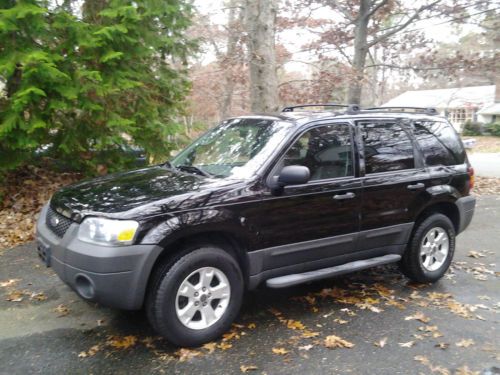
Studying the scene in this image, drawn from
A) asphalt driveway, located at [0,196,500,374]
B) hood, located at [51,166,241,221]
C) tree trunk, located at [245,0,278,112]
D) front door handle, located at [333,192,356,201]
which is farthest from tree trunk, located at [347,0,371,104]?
hood, located at [51,166,241,221]

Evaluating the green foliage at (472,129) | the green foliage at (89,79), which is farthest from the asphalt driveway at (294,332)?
the green foliage at (472,129)

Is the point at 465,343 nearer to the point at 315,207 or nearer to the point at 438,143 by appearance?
the point at 315,207

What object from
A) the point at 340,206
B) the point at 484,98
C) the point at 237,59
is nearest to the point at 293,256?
the point at 340,206

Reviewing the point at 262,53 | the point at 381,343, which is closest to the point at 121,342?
the point at 381,343

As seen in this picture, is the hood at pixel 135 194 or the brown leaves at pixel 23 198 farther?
the brown leaves at pixel 23 198

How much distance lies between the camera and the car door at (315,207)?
409cm

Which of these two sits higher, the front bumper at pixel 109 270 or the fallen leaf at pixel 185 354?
the front bumper at pixel 109 270

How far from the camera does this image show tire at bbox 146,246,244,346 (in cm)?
357

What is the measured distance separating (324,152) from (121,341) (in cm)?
251

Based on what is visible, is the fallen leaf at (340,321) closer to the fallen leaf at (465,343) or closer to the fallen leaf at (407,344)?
the fallen leaf at (407,344)

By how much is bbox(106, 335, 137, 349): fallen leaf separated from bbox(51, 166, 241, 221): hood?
1.06 meters

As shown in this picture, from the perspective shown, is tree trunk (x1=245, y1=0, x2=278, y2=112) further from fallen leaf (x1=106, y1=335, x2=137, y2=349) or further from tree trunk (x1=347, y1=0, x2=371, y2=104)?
fallen leaf (x1=106, y1=335, x2=137, y2=349)

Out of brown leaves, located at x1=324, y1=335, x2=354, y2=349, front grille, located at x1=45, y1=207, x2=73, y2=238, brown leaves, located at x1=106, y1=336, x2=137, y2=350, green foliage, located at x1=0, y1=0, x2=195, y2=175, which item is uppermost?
green foliage, located at x1=0, y1=0, x2=195, y2=175

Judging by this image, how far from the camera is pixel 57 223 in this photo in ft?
13.0
